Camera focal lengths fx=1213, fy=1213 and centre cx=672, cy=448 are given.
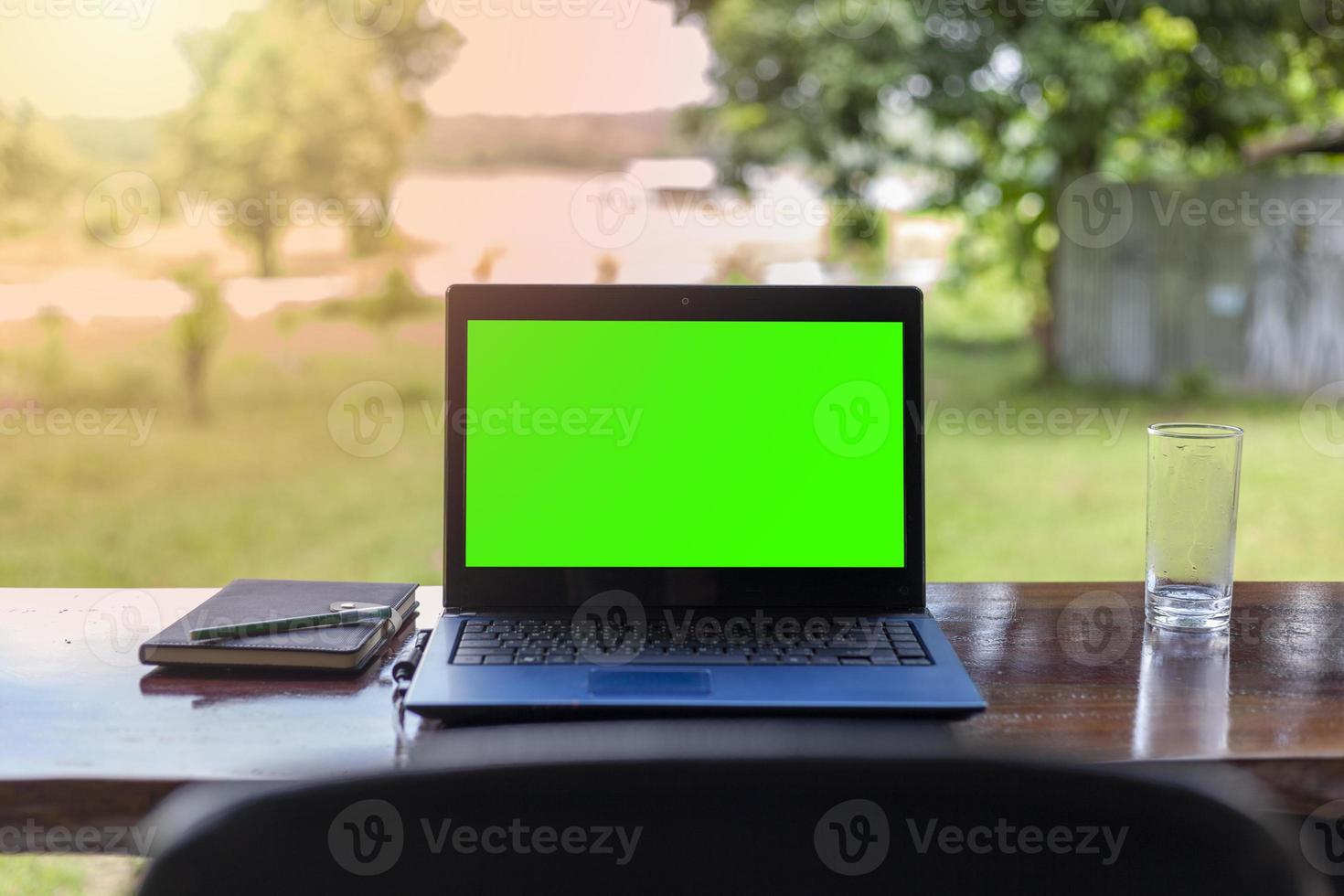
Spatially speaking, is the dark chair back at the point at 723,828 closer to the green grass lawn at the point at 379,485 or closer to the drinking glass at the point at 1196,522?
the drinking glass at the point at 1196,522

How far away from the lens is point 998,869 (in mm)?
402

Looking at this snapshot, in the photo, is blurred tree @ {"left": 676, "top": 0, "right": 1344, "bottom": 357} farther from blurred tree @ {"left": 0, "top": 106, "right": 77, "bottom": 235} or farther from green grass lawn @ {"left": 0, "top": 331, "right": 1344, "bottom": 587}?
blurred tree @ {"left": 0, "top": 106, "right": 77, "bottom": 235}

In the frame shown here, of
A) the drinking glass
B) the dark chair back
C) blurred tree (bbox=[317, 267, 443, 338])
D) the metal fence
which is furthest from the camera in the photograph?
blurred tree (bbox=[317, 267, 443, 338])

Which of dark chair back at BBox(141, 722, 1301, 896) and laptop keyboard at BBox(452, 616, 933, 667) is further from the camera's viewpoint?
laptop keyboard at BBox(452, 616, 933, 667)

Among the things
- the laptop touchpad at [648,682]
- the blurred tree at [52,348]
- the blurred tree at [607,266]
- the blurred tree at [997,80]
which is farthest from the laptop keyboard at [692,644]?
the blurred tree at [52,348]

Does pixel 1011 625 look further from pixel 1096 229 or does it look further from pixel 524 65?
pixel 1096 229

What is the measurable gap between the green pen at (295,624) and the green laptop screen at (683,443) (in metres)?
0.10

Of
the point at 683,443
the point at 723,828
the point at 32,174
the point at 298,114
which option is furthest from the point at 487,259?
the point at 723,828

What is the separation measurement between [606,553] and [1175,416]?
537 centimetres

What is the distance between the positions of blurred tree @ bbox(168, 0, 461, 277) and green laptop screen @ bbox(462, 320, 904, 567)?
5.11 m

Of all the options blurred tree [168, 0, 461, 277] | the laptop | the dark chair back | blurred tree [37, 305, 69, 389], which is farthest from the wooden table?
blurred tree [168, 0, 461, 277]

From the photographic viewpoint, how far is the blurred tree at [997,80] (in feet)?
18.8

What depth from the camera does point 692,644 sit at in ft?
3.33

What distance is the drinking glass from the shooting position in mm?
1099
